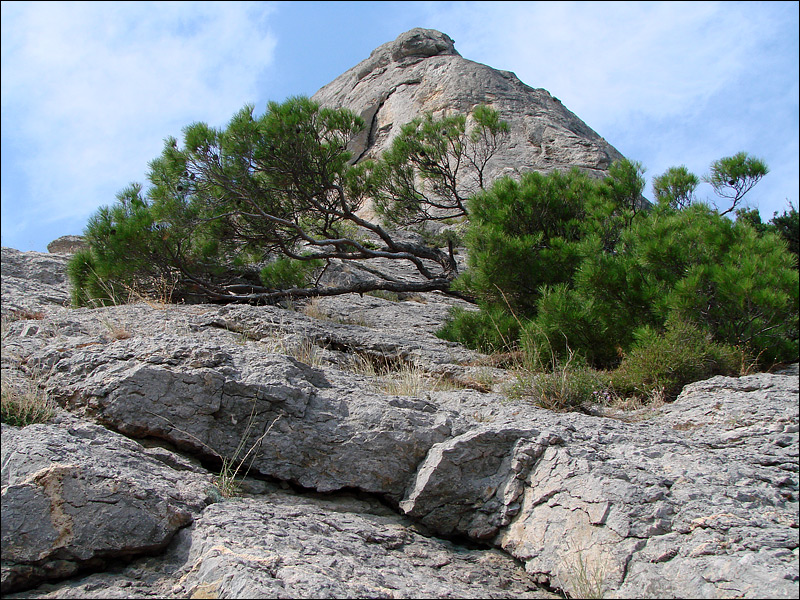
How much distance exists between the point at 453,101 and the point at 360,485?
1712cm

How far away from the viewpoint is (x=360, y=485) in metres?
3.40

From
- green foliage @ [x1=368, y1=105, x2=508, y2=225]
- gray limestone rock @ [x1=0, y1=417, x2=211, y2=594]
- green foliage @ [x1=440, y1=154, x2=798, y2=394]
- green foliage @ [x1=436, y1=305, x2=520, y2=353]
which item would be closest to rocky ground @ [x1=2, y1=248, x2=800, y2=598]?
gray limestone rock @ [x1=0, y1=417, x2=211, y2=594]

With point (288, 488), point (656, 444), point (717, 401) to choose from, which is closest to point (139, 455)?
point (288, 488)

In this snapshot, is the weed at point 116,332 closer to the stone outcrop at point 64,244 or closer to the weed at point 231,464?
the weed at point 231,464

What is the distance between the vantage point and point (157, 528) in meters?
2.68

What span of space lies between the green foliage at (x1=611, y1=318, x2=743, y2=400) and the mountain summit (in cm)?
982

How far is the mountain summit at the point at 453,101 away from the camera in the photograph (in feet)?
53.6

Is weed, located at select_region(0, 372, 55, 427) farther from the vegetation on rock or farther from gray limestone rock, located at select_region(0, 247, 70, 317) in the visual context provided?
the vegetation on rock

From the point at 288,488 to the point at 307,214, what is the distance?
20.9 feet

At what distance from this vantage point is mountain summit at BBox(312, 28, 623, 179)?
16.3 metres

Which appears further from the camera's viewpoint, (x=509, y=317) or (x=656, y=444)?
(x=509, y=317)

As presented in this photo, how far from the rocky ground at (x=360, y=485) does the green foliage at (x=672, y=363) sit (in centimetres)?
33

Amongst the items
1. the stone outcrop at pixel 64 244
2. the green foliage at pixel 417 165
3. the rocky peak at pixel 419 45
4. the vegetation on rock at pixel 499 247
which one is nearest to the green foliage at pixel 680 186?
the vegetation on rock at pixel 499 247

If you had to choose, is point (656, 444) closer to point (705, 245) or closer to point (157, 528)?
point (157, 528)
